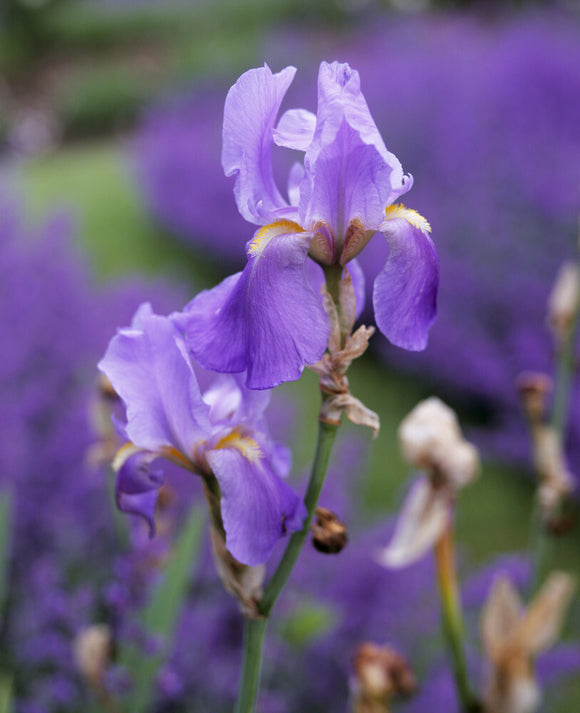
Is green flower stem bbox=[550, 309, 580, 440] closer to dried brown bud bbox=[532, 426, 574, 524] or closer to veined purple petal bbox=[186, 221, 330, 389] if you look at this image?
dried brown bud bbox=[532, 426, 574, 524]

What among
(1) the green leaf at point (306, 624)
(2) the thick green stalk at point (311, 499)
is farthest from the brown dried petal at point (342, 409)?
(1) the green leaf at point (306, 624)

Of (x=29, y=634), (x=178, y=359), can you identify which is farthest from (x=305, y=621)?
(x=178, y=359)

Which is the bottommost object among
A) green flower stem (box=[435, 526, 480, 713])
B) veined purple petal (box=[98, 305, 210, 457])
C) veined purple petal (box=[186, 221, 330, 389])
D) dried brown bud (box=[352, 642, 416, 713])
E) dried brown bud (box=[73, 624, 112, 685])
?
dried brown bud (box=[73, 624, 112, 685])

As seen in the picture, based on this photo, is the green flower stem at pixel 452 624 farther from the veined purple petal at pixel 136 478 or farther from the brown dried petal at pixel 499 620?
the veined purple petal at pixel 136 478

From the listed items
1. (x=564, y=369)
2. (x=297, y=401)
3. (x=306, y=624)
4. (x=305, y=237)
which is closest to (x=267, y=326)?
(x=305, y=237)

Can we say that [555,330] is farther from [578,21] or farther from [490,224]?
[578,21]

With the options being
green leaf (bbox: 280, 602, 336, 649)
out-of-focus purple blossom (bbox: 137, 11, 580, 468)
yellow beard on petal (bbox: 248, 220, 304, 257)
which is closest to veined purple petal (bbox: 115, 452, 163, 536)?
yellow beard on petal (bbox: 248, 220, 304, 257)

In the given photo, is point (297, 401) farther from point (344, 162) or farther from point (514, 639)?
point (344, 162)
